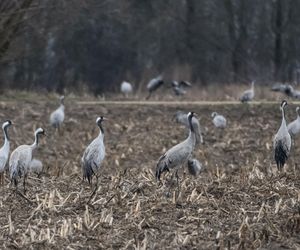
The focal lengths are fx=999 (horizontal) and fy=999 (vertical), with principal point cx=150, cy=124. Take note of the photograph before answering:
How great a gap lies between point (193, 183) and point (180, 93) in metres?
20.3

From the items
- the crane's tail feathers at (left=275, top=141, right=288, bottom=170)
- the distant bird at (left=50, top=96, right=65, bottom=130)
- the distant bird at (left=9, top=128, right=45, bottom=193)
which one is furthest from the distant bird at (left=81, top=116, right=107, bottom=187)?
the distant bird at (left=50, top=96, right=65, bottom=130)

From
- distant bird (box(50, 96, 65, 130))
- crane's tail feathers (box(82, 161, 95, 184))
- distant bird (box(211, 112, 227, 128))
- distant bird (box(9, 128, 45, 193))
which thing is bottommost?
distant bird (box(211, 112, 227, 128))

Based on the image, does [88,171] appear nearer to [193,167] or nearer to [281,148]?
[281,148]

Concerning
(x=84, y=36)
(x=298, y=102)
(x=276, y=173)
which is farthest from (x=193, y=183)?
(x=84, y=36)

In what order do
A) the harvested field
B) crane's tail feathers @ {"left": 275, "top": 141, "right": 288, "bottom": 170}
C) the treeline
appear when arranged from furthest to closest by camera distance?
the treeline, crane's tail feathers @ {"left": 275, "top": 141, "right": 288, "bottom": 170}, the harvested field

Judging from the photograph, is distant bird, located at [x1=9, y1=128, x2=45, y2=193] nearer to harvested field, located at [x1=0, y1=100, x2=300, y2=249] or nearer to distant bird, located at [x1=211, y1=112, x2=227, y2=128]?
harvested field, located at [x1=0, y1=100, x2=300, y2=249]

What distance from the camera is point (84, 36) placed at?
143 ft

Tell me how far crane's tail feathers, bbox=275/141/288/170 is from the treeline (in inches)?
949

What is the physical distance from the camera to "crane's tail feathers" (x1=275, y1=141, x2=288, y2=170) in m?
14.8

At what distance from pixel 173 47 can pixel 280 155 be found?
33.0 metres

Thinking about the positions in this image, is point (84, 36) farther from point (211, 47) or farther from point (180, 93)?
point (180, 93)

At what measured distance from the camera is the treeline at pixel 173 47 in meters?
42.0

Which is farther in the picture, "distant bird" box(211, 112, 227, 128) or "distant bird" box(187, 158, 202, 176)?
"distant bird" box(211, 112, 227, 128)

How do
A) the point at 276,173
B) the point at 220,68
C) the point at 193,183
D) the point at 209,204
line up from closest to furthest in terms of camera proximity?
the point at 209,204
the point at 193,183
the point at 276,173
the point at 220,68
